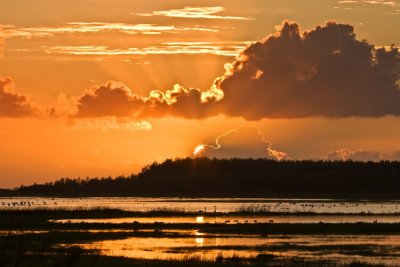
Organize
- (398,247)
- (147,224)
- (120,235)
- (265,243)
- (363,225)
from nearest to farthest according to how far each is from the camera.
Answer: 1. (398,247)
2. (265,243)
3. (120,235)
4. (363,225)
5. (147,224)

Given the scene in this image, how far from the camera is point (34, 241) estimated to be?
166 feet

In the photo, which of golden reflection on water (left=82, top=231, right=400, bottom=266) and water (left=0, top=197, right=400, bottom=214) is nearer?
golden reflection on water (left=82, top=231, right=400, bottom=266)

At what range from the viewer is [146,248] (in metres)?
49.0

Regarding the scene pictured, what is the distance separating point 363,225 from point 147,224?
1905 centimetres

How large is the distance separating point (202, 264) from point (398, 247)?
→ 655 inches

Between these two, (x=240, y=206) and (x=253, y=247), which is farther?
(x=240, y=206)

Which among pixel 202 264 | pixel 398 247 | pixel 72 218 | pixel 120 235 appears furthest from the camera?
pixel 72 218

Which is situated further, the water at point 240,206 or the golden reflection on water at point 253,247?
the water at point 240,206

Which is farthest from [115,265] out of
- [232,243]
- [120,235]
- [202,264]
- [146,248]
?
[120,235]

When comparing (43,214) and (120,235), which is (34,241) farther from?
(43,214)

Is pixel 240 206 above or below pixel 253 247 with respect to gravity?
below

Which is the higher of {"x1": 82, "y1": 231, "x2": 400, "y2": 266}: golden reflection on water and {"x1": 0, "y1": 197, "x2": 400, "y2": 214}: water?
{"x1": 82, "y1": 231, "x2": 400, "y2": 266}: golden reflection on water

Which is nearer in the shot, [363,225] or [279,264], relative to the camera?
[279,264]

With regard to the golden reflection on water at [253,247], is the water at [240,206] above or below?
below
